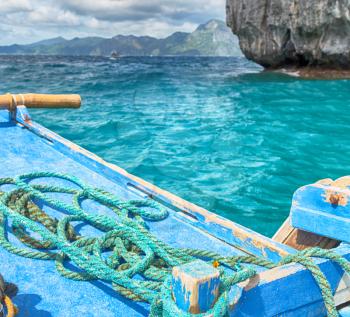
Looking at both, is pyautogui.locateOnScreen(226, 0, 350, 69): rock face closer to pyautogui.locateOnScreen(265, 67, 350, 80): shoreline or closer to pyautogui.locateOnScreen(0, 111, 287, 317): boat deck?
pyautogui.locateOnScreen(265, 67, 350, 80): shoreline

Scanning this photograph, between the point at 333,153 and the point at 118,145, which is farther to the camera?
the point at 118,145

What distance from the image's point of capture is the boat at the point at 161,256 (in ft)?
5.56

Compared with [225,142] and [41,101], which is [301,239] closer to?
[41,101]

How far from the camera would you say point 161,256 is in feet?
7.34

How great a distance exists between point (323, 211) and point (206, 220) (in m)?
0.86

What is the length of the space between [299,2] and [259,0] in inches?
160

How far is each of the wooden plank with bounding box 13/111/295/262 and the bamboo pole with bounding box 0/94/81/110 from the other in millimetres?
553

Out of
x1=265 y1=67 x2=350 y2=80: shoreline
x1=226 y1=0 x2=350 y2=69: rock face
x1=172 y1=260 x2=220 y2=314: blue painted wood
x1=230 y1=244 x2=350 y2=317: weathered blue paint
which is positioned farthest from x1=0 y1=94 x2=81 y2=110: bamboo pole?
x1=265 y1=67 x2=350 y2=80: shoreline

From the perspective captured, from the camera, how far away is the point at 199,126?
1240 cm

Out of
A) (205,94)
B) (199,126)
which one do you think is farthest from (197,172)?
(205,94)

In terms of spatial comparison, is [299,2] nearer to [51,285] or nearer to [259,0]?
[259,0]

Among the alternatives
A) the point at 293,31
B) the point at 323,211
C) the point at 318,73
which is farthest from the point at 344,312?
the point at 318,73

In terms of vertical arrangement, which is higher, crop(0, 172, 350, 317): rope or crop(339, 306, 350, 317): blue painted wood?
crop(0, 172, 350, 317): rope

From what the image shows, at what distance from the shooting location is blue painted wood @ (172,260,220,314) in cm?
138
